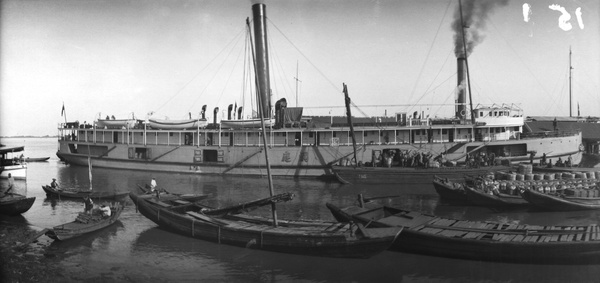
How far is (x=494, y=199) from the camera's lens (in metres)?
20.7

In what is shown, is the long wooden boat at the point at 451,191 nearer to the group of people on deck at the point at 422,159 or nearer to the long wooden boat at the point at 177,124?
the group of people on deck at the point at 422,159

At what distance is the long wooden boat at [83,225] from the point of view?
634 inches

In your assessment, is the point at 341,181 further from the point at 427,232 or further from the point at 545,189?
the point at 427,232

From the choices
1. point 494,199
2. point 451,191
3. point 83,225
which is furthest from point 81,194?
point 494,199

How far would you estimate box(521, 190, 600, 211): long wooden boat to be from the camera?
19.2 meters

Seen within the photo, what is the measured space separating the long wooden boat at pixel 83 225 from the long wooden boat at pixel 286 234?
8.13 ft

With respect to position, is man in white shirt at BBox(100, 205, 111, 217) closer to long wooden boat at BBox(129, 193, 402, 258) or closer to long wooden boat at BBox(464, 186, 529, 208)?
long wooden boat at BBox(129, 193, 402, 258)

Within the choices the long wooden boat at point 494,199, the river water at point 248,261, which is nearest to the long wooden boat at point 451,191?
the river water at point 248,261

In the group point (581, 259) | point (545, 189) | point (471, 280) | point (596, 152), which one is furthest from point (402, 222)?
point (596, 152)

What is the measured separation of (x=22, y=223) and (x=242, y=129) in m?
21.2

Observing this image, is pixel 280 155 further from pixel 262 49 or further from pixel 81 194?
pixel 81 194

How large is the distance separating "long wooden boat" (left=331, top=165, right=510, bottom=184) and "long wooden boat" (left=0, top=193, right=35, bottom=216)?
793 inches

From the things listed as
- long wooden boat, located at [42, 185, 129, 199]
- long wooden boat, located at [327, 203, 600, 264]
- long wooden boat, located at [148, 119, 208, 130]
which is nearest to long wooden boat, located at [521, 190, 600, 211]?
long wooden boat, located at [327, 203, 600, 264]

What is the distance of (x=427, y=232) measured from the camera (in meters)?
14.1
